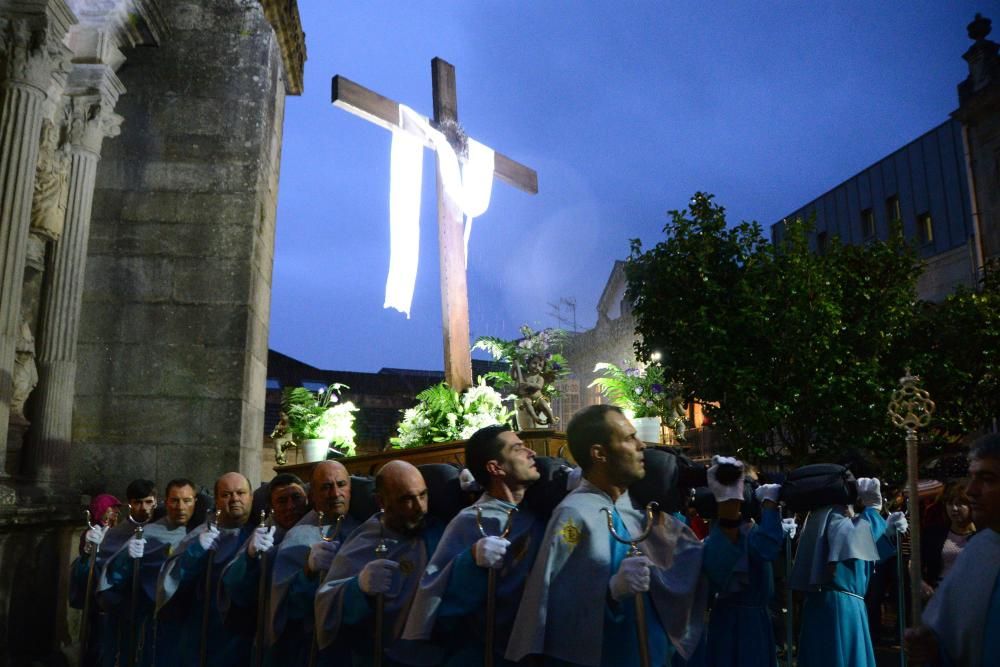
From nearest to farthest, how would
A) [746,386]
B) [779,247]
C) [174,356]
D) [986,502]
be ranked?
1. [986,502]
2. [174,356]
3. [746,386]
4. [779,247]

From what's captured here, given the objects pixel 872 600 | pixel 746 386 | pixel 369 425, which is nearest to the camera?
pixel 872 600

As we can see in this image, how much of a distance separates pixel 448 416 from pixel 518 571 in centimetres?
545

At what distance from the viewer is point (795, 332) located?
1077 cm

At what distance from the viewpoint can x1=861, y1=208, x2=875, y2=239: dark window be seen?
24312 millimetres

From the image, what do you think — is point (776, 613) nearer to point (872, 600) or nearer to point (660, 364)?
point (872, 600)

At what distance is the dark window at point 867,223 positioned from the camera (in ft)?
79.8

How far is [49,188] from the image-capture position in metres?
7.10

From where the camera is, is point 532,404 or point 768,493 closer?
point 768,493

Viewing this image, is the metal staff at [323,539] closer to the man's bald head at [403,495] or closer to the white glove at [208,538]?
the man's bald head at [403,495]

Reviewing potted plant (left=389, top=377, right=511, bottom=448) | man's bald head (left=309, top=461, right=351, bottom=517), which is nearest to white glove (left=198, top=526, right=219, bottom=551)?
man's bald head (left=309, top=461, right=351, bottom=517)

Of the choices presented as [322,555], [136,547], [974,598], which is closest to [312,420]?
[136,547]

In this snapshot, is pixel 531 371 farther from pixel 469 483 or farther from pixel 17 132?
pixel 17 132

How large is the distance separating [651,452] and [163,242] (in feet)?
20.6

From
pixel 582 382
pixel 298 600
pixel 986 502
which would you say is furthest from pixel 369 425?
pixel 986 502
